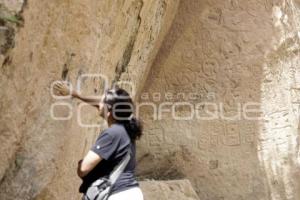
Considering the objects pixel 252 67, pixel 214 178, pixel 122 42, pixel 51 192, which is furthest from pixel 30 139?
pixel 252 67

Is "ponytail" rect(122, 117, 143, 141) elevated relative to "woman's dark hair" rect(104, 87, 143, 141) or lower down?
lower down

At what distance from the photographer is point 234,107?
4.61 m

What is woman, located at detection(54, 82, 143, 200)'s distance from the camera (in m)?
1.98

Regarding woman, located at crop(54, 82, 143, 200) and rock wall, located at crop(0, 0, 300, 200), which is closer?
woman, located at crop(54, 82, 143, 200)

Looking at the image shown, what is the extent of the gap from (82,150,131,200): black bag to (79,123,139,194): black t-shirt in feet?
0.05

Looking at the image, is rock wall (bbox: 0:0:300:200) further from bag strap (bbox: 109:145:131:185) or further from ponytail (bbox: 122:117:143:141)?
bag strap (bbox: 109:145:131:185)

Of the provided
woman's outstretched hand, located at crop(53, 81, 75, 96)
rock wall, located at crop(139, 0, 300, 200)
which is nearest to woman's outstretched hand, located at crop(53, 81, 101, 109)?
woman's outstretched hand, located at crop(53, 81, 75, 96)

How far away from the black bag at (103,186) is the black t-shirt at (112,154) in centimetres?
2

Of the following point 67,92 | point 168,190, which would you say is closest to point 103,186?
point 67,92

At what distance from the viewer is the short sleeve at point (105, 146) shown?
77.5 inches

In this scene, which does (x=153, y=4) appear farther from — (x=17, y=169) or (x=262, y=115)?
(x=17, y=169)

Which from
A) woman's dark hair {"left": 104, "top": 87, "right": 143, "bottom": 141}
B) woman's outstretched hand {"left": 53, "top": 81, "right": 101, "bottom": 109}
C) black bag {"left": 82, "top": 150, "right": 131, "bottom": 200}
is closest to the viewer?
black bag {"left": 82, "top": 150, "right": 131, "bottom": 200}

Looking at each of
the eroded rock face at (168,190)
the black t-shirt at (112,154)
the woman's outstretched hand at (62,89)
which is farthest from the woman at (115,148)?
the eroded rock face at (168,190)

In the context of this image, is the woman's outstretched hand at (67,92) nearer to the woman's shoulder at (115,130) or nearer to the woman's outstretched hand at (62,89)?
the woman's outstretched hand at (62,89)
